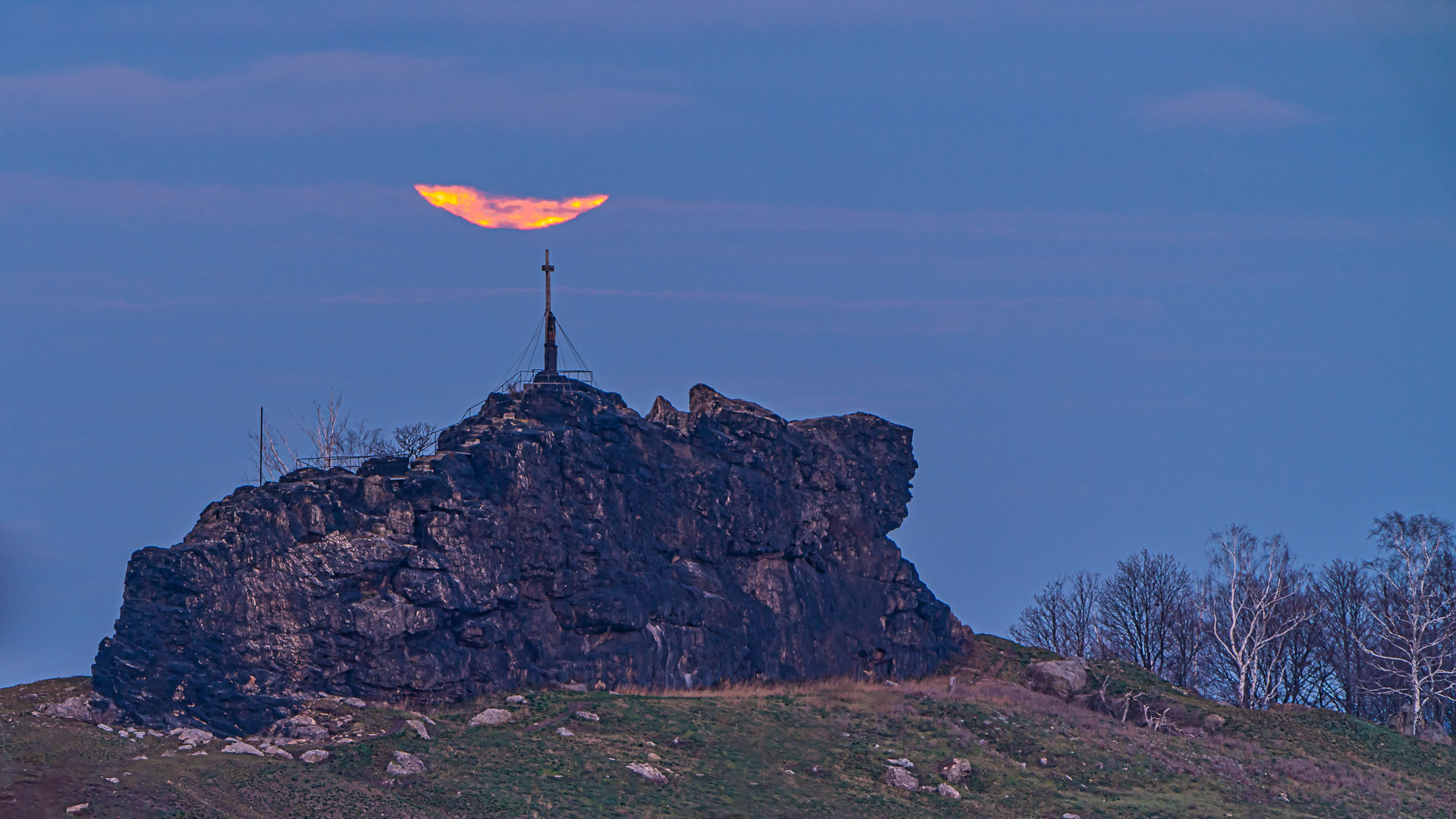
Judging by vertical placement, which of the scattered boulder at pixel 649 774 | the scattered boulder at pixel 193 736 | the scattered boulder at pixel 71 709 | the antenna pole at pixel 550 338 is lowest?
the scattered boulder at pixel 649 774

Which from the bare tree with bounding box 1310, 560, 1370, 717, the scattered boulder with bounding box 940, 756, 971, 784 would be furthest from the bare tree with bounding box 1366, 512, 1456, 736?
the scattered boulder with bounding box 940, 756, 971, 784

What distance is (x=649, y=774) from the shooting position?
148 ft

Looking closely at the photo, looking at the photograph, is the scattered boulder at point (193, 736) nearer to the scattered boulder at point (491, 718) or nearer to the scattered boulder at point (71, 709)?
the scattered boulder at point (71, 709)

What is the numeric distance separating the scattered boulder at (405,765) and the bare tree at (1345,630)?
5220 cm

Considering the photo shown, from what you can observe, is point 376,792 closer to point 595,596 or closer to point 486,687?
point 486,687

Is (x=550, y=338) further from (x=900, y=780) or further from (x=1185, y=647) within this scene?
(x=1185, y=647)

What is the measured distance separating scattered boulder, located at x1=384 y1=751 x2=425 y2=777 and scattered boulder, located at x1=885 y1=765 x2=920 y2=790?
15325 millimetres

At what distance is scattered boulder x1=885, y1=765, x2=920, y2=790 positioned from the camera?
1928 inches

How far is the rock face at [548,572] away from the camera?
4531 centimetres

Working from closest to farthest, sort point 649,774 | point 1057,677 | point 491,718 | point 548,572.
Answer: point 649,774 → point 491,718 → point 548,572 → point 1057,677

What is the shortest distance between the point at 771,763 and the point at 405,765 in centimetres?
1217

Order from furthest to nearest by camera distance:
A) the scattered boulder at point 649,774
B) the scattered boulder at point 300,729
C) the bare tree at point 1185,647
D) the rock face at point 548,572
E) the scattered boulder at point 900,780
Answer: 1. the bare tree at point 1185,647
2. the scattered boulder at point 900,780
3. the rock face at point 548,572
4. the scattered boulder at point 649,774
5. the scattered boulder at point 300,729

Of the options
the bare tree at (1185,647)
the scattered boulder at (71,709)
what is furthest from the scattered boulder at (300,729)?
the bare tree at (1185,647)

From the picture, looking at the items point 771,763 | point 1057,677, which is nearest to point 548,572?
point 771,763
